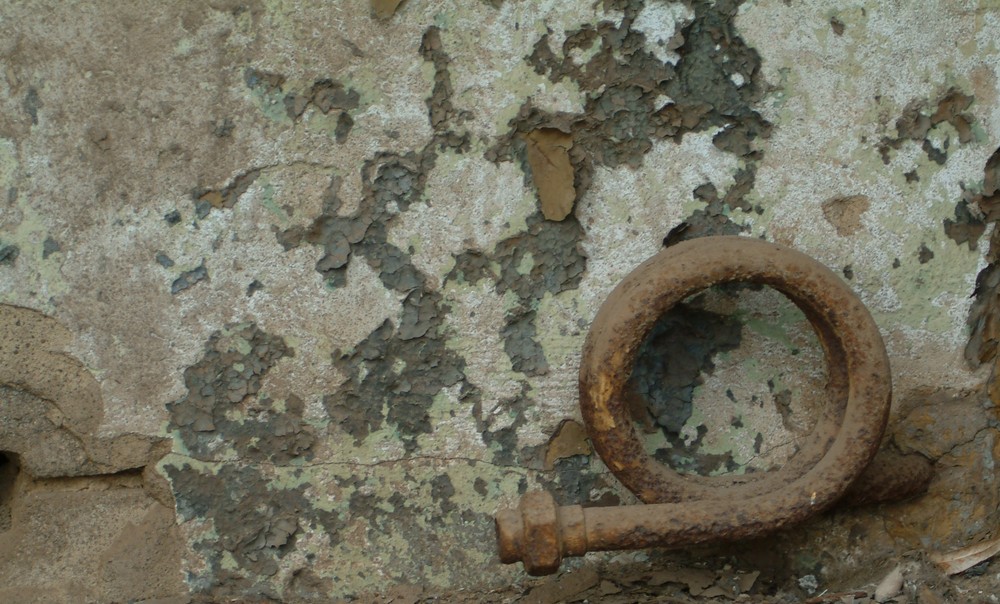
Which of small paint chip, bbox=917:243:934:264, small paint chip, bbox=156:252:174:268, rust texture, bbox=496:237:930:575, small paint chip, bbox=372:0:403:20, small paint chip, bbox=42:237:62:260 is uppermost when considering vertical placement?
small paint chip, bbox=372:0:403:20

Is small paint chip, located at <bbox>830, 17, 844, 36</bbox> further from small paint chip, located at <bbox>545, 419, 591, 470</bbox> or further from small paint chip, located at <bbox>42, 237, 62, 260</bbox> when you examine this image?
small paint chip, located at <bbox>42, 237, 62, 260</bbox>

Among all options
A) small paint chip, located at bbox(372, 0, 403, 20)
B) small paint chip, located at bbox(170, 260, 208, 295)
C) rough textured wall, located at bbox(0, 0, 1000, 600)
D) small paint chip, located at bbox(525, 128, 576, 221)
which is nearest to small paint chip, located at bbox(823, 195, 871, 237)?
rough textured wall, located at bbox(0, 0, 1000, 600)

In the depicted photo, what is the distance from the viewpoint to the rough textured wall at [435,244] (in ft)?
5.13

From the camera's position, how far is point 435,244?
162 centimetres

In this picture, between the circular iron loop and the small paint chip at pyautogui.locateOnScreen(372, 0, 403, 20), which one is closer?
the circular iron loop

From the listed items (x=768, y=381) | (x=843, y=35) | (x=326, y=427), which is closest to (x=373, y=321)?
(x=326, y=427)

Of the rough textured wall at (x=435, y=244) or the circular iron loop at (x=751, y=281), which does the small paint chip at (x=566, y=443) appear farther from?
the circular iron loop at (x=751, y=281)

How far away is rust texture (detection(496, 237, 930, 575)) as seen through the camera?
56.3 inches

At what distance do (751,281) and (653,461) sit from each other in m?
0.30

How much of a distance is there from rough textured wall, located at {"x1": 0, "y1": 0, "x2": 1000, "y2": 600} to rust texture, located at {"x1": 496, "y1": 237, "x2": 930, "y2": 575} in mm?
154

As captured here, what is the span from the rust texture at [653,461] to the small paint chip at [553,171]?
0.18m

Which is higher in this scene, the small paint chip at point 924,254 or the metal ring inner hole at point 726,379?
the small paint chip at point 924,254

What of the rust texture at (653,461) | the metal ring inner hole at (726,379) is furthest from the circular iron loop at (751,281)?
the metal ring inner hole at (726,379)

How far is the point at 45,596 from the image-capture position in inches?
63.5
